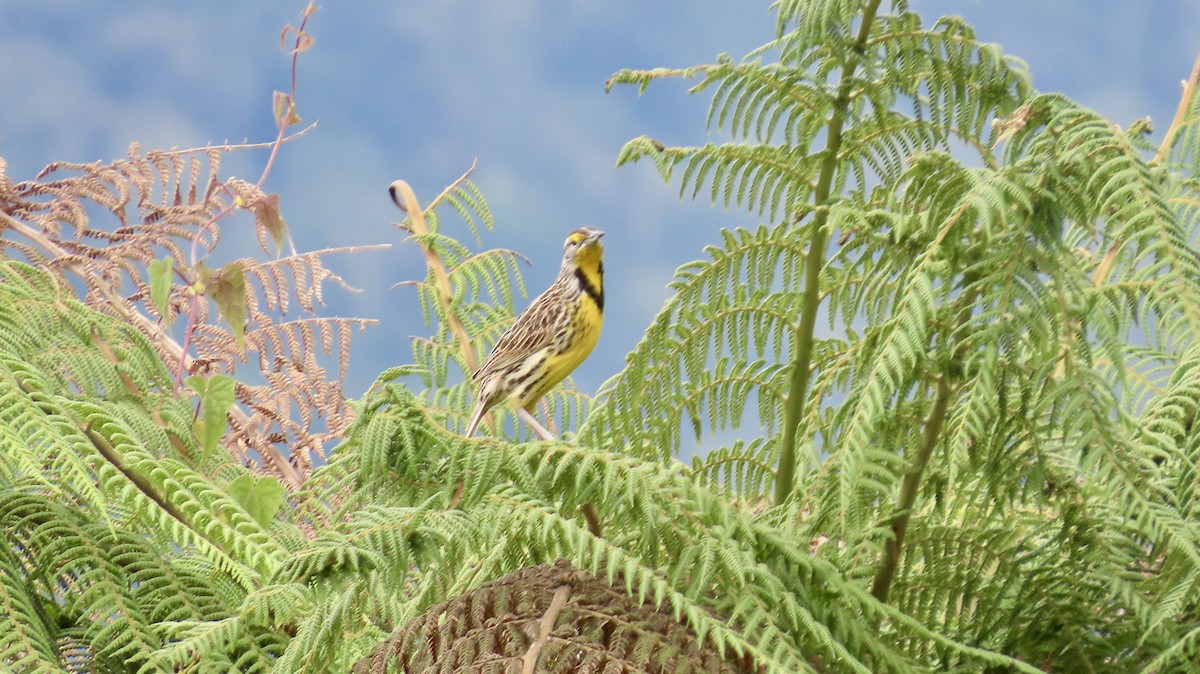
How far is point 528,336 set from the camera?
2695 millimetres

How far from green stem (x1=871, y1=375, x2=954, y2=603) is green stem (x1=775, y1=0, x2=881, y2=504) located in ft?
0.41

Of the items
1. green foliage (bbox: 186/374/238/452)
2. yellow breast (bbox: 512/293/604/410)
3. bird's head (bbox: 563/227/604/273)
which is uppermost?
bird's head (bbox: 563/227/604/273)

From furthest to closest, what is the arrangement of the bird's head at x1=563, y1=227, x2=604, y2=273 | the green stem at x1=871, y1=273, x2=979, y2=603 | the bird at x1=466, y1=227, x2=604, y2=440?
the bird's head at x1=563, y1=227, x2=604, y2=273 → the bird at x1=466, y1=227, x2=604, y2=440 → the green stem at x1=871, y1=273, x2=979, y2=603

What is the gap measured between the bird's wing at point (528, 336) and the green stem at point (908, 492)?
126 centimetres

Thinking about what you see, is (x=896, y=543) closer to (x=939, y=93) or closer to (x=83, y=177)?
(x=939, y=93)

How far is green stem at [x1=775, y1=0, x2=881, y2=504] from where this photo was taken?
4.56 ft

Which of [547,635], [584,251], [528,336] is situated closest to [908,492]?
[547,635]

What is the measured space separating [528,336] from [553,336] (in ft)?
0.17

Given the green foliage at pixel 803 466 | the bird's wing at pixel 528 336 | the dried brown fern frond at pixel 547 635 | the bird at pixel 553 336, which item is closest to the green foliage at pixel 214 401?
the green foliage at pixel 803 466

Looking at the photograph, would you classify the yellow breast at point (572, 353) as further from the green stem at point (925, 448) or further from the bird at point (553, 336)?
the green stem at point (925, 448)

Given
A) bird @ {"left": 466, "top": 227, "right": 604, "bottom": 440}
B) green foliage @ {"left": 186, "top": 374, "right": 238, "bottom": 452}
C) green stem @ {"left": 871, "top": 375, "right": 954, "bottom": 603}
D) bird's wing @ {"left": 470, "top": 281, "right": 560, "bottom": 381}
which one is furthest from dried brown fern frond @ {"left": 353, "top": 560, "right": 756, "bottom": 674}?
bird's wing @ {"left": 470, "top": 281, "right": 560, "bottom": 381}

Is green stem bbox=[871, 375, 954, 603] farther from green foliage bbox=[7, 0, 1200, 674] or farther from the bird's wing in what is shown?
the bird's wing

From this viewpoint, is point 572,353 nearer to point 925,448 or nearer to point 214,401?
point 214,401

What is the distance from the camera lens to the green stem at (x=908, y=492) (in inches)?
49.2
